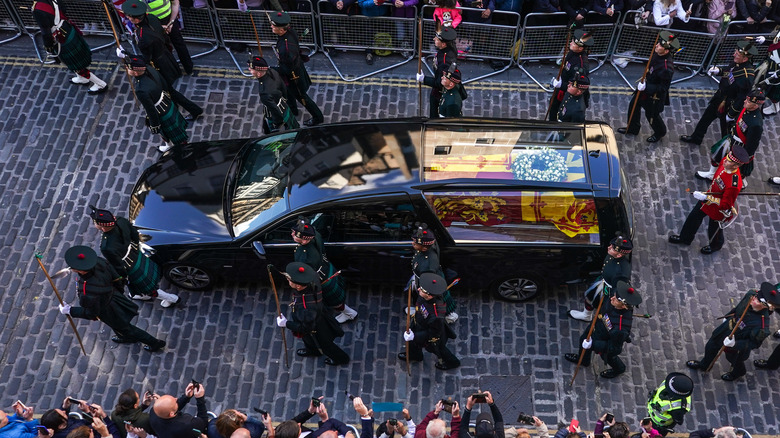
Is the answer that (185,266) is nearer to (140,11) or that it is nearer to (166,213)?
(166,213)

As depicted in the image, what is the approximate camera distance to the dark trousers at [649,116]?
10.5 metres

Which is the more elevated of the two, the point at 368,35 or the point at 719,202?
the point at 719,202

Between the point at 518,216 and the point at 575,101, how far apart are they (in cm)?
251

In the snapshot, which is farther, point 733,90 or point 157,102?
point 733,90

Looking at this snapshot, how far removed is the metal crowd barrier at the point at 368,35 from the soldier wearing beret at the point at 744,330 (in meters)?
6.82

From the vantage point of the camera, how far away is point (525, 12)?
39.5 ft

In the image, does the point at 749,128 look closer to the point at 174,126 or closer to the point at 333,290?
the point at 333,290

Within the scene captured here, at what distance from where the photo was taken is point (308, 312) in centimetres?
745

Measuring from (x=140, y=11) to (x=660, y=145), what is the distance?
26.8 feet

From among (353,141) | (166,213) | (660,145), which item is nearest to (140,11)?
(166,213)

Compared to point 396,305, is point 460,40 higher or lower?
higher

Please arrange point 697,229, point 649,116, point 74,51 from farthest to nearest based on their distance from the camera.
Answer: point 74,51 < point 649,116 < point 697,229

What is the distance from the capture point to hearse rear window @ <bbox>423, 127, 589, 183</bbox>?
796 cm

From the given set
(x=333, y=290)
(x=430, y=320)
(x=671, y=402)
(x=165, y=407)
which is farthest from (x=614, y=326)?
(x=165, y=407)
